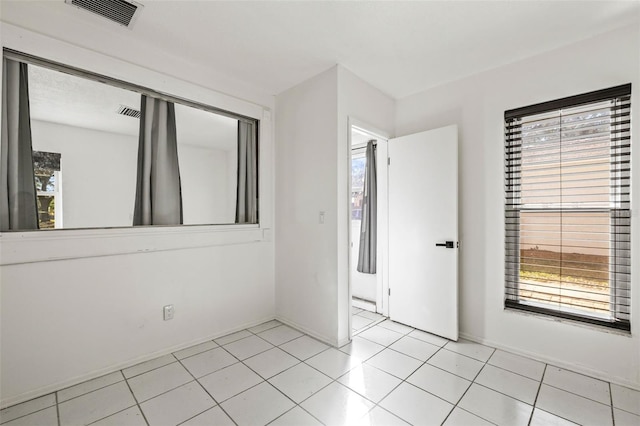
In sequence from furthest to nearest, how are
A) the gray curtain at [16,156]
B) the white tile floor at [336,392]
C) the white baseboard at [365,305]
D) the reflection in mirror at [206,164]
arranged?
the white baseboard at [365,305]
the reflection in mirror at [206,164]
the gray curtain at [16,156]
the white tile floor at [336,392]

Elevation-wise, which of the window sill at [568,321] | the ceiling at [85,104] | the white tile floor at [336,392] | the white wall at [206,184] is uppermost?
the ceiling at [85,104]

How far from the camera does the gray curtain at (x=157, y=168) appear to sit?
243 cm

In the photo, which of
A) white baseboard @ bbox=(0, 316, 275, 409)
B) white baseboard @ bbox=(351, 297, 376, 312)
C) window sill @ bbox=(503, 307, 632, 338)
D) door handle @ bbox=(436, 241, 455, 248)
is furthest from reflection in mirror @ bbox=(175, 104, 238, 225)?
window sill @ bbox=(503, 307, 632, 338)

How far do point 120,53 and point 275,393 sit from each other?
281 cm

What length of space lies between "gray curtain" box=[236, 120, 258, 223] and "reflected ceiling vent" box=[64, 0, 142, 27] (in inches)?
49.9

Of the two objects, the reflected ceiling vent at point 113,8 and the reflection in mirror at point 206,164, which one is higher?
the reflected ceiling vent at point 113,8

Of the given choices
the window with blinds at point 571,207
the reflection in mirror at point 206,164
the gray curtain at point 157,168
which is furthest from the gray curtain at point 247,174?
the window with blinds at point 571,207

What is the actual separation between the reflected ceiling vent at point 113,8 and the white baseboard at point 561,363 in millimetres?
3868

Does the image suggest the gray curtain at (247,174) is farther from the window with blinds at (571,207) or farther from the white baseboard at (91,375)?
the window with blinds at (571,207)

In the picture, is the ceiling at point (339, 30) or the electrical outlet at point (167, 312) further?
the electrical outlet at point (167, 312)

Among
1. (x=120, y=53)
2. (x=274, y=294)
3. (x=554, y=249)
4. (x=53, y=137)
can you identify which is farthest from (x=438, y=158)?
(x=53, y=137)

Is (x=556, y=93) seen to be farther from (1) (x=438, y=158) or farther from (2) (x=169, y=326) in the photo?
(2) (x=169, y=326)

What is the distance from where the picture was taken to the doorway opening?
3.44m

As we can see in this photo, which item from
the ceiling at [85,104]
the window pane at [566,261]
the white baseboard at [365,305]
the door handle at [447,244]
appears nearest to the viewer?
the ceiling at [85,104]
